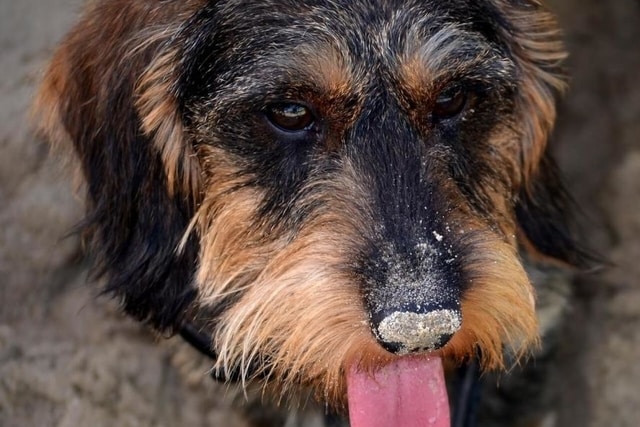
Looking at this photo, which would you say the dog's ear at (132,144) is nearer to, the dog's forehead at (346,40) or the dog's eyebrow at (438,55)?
the dog's forehead at (346,40)

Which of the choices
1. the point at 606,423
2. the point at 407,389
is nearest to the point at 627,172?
the point at 606,423

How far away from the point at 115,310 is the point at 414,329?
153 cm

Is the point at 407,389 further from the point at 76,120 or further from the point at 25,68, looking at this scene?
the point at 25,68

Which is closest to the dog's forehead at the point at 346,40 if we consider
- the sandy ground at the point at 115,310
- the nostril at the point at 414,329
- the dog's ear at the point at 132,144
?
the dog's ear at the point at 132,144

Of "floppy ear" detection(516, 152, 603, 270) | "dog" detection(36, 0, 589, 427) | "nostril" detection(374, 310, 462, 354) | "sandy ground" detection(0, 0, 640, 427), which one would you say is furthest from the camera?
"sandy ground" detection(0, 0, 640, 427)

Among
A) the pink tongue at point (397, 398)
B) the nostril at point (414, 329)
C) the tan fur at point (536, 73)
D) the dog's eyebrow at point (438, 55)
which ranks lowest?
the pink tongue at point (397, 398)

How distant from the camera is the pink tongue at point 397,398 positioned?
2.57 m

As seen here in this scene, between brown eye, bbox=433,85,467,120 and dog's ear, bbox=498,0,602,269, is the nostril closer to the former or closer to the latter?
brown eye, bbox=433,85,467,120

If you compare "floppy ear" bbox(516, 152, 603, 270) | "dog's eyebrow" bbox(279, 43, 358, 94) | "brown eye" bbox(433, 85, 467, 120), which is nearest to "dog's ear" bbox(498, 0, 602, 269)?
"floppy ear" bbox(516, 152, 603, 270)

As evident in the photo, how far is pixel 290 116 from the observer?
252 centimetres

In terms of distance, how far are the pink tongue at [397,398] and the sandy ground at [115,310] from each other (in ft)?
2.76

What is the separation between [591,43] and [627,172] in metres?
0.56

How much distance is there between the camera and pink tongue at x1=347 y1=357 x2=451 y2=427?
Result: 257 cm

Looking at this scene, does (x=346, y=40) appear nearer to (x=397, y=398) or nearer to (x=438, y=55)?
(x=438, y=55)
